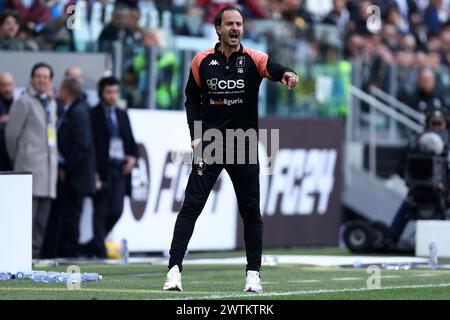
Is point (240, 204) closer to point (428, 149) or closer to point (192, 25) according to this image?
point (428, 149)

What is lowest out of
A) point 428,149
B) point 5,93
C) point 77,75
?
point 428,149

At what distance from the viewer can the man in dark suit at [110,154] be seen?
18.4 meters

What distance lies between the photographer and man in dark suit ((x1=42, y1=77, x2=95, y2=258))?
17984 mm

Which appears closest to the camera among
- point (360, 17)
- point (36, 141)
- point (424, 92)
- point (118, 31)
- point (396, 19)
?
point (36, 141)

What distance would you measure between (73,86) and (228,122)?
7015 millimetres

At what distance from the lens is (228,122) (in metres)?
11.4

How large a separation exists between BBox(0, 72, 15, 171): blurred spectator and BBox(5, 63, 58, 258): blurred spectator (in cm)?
24

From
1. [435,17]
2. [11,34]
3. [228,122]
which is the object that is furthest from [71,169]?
[435,17]

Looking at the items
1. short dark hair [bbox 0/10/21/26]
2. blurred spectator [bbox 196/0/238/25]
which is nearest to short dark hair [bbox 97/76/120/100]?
short dark hair [bbox 0/10/21/26]

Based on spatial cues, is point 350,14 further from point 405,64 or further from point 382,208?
point 382,208

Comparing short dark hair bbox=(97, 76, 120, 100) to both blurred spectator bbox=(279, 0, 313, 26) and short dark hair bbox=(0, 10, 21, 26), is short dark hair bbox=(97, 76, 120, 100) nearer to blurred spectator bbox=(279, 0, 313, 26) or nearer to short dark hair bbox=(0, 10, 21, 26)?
short dark hair bbox=(0, 10, 21, 26)

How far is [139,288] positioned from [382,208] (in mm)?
11653

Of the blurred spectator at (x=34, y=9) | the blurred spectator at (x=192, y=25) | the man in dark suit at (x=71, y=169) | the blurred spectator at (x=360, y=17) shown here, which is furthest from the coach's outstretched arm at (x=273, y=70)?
the blurred spectator at (x=360, y=17)

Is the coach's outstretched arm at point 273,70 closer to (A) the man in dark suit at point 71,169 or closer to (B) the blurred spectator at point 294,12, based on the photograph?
(A) the man in dark suit at point 71,169
